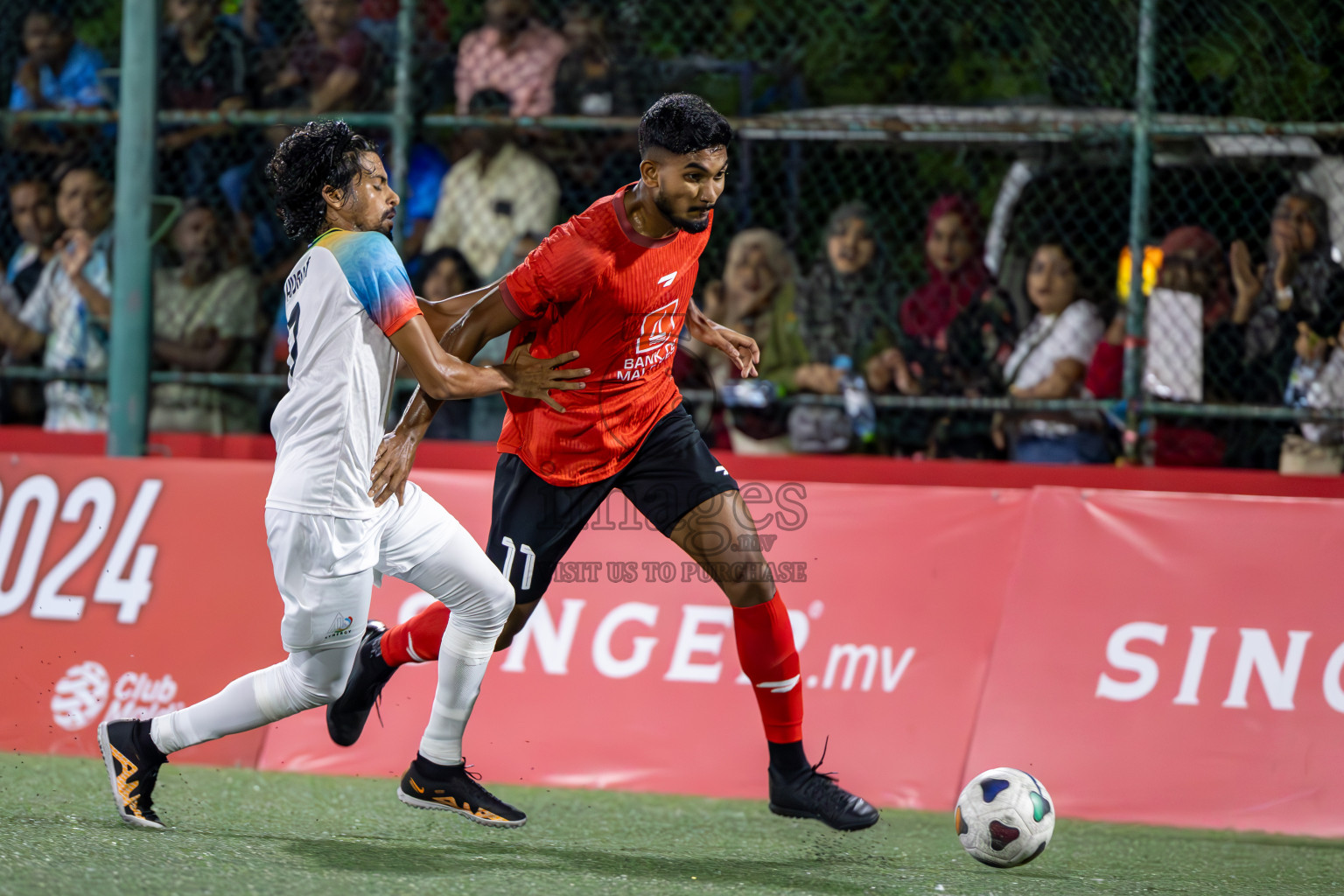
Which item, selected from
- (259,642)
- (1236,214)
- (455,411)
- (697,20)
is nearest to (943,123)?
(1236,214)

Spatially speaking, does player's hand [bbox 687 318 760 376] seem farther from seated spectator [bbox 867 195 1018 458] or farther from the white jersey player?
seated spectator [bbox 867 195 1018 458]

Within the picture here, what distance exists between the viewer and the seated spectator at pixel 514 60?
7352 millimetres

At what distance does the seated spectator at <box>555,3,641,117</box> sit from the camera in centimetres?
734

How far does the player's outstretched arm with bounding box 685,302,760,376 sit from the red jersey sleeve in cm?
58

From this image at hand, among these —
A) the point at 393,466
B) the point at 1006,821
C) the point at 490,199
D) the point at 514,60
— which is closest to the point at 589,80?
the point at 514,60

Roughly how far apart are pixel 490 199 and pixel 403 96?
2.29 feet

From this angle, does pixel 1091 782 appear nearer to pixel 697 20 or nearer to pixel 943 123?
pixel 943 123

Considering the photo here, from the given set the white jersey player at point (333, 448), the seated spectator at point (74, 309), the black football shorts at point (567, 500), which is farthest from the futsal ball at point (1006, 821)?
the seated spectator at point (74, 309)

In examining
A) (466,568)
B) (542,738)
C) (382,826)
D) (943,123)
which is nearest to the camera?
(466,568)

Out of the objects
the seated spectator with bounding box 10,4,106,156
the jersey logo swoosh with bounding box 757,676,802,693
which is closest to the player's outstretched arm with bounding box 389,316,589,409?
the jersey logo swoosh with bounding box 757,676,802,693

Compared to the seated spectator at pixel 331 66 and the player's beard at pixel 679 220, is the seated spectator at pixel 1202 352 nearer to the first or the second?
the player's beard at pixel 679 220

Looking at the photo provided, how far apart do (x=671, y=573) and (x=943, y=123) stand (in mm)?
2381

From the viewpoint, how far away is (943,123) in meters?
6.49

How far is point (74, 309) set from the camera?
7418 mm
